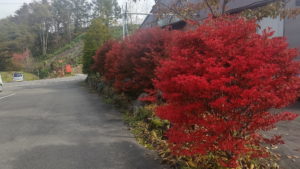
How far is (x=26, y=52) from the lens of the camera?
1734 inches

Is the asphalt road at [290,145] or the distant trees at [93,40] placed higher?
the distant trees at [93,40]

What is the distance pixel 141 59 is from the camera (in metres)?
7.93

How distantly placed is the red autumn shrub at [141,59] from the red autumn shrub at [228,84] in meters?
3.67

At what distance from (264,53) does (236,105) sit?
0.81m

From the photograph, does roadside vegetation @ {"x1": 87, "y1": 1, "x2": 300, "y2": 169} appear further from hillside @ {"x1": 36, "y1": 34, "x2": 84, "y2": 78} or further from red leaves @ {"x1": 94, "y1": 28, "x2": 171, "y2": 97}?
hillside @ {"x1": 36, "y1": 34, "x2": 84, "y2": 78}

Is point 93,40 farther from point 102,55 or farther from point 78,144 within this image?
point 78,144

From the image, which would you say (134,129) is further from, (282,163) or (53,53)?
(53,53)

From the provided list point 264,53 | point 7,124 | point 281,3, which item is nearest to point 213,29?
point 264,53

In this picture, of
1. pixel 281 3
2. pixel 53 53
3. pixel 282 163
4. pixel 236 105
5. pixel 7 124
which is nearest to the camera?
pixel 236 105

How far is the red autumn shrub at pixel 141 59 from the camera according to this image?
25.5 ft

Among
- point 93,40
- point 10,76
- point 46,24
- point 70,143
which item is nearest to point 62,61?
point 10,76

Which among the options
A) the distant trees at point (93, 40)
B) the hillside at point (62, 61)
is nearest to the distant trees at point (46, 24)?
the hillside at point (62, 61)

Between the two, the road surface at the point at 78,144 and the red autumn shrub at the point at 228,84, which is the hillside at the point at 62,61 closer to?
the road surface at the point at 78,144

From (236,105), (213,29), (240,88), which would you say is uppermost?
(213,29)
